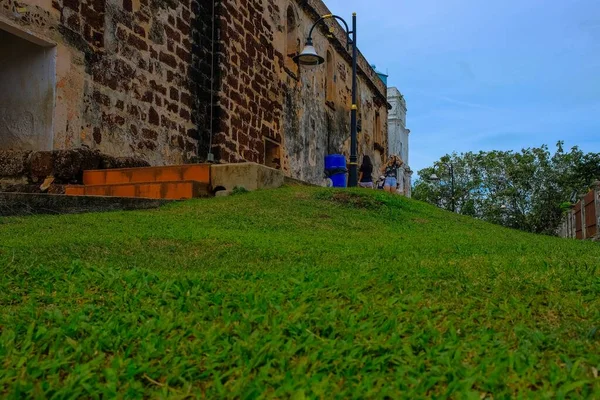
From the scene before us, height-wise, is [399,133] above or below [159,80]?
above

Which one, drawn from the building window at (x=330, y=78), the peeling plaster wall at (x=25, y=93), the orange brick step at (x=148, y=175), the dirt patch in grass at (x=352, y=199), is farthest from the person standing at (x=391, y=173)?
the peeling plaster wall at (x=25, y=93)

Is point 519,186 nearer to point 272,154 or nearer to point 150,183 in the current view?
point 272,154

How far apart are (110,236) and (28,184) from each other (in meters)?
2.98

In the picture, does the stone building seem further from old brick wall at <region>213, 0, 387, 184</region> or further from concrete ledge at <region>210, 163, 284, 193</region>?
concrete ledge at <region>210, 163, 284, 193</region>

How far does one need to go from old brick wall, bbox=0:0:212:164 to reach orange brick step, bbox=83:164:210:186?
23.3 inches

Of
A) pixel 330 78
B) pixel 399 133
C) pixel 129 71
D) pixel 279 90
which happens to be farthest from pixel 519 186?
pixel 129 71

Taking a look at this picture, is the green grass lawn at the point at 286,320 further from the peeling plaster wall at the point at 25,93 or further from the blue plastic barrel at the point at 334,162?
the blue plastic barrel at the point at 334,162

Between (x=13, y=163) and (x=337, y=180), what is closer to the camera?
(x=13, y=163)

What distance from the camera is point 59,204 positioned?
618 centimetres

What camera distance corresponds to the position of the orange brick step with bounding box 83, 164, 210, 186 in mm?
7426

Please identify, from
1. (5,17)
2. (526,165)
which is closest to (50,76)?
(5,17)

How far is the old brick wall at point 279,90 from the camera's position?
11.0 metres

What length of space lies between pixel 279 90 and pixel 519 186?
28.7 m

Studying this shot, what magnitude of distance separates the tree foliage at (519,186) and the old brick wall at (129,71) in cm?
2512
